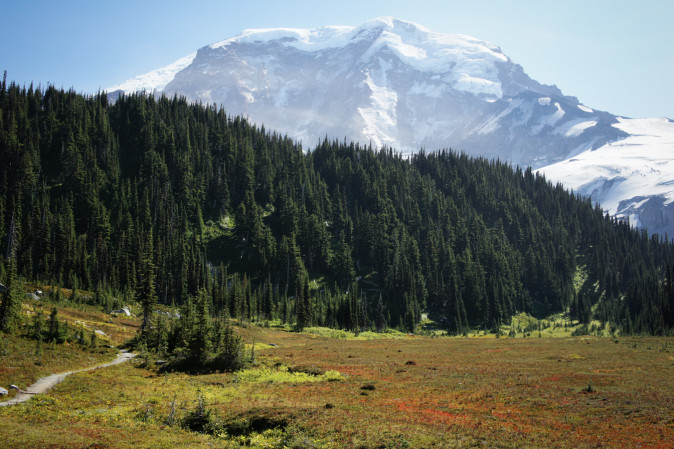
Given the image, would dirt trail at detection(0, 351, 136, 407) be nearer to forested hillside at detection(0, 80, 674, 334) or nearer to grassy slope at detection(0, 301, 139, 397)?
grassy slope at detection(0, 301, 139, 397)

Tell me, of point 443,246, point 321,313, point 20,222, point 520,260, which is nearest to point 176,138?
point 20,222

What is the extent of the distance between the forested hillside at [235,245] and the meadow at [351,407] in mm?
68534

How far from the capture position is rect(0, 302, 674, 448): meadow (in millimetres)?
23859

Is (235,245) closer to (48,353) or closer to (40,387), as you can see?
(48,353)

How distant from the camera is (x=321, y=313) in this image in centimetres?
13475

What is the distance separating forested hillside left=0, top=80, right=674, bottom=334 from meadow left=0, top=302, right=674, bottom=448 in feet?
225

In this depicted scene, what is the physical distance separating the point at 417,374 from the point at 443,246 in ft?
464

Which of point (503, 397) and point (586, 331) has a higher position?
point (503, 397)

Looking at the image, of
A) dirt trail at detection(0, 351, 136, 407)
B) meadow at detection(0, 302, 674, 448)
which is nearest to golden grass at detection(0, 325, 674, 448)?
meadow at detection(0, 302, 674, 448)

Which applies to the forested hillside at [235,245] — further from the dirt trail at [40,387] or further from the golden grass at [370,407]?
the golden grass at [370,407]

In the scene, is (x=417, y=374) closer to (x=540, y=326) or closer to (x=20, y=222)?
(x=540, y=326)

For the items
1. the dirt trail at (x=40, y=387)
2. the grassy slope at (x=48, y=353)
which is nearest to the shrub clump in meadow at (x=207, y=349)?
the dirt trail at (x=40, y=387)

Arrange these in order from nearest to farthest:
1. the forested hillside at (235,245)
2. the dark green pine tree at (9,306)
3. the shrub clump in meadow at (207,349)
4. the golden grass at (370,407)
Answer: the golden grass at (370,407), the shrub clump in meadow at (207,349), the dark green pine tree at (9,306), the forested hillside at (235,245)

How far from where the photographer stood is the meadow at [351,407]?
23859 millimetres
